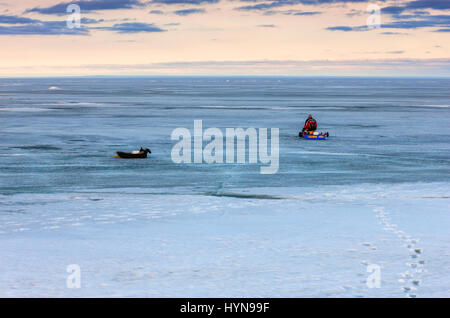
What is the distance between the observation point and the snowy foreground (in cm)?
916

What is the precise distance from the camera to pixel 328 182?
18.8 meters

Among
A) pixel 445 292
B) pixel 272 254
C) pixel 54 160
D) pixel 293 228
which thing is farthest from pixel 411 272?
pixel 54 160

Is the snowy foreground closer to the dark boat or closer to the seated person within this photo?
the dark boat

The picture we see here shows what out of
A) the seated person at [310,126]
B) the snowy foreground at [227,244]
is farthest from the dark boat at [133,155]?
the seated person at [310,126]

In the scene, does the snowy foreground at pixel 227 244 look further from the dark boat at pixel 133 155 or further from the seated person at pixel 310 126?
the seated person at pixel 310 126

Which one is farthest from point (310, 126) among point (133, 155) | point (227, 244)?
point (227, 244)

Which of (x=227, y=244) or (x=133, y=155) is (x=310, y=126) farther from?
(x=227, y=244)

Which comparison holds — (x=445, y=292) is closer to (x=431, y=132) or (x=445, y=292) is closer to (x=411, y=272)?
(x=411, y=272)

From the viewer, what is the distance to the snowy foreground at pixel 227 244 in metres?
9.16

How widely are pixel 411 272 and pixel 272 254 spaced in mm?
2402

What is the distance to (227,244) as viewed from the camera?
454 inches

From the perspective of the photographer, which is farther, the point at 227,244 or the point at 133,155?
the point at 133,155

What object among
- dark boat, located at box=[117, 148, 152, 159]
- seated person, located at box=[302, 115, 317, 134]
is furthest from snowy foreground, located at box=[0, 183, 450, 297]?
seated person, located at box=[302, 115, 317, 134]
